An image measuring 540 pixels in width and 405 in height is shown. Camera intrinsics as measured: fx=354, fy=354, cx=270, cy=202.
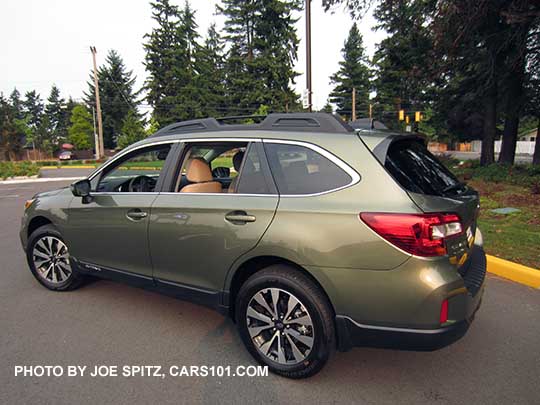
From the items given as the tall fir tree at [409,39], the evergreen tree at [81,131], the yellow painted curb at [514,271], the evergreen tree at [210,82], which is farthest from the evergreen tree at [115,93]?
the yellow painted curb at [514,271]

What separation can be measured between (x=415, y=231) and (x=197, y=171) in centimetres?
201

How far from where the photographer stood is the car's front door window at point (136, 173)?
339cm

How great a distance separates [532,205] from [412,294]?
7268 mm

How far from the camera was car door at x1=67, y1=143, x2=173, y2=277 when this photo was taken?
3.18 metres

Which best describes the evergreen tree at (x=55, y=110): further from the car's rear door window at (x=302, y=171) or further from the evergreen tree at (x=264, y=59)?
the car's rear door window at (x=302, y=171)

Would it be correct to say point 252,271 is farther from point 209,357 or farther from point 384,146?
point 384,146

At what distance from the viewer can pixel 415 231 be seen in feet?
6.79

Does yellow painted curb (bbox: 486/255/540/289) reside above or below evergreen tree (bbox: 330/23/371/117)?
below

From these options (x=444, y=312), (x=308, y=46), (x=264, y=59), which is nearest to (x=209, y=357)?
(x=444, y=312)

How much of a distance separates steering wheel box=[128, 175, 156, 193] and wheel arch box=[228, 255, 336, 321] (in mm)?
1613

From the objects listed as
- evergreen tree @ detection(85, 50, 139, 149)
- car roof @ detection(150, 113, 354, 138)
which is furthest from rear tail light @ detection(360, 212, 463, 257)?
evergreen tree @ detection(85, 50, 139, 149)

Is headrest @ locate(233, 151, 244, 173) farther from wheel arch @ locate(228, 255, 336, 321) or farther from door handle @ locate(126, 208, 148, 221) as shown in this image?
wheel arch @ locate(228, 255, 336, 321)

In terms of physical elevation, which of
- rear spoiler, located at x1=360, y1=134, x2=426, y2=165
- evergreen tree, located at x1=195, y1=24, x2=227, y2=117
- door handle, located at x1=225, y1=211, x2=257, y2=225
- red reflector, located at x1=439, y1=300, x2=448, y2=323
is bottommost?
red reflector, located at x1=439, y1=300, x2=448, y2=323

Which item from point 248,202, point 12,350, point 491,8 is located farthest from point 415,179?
point 491,8
